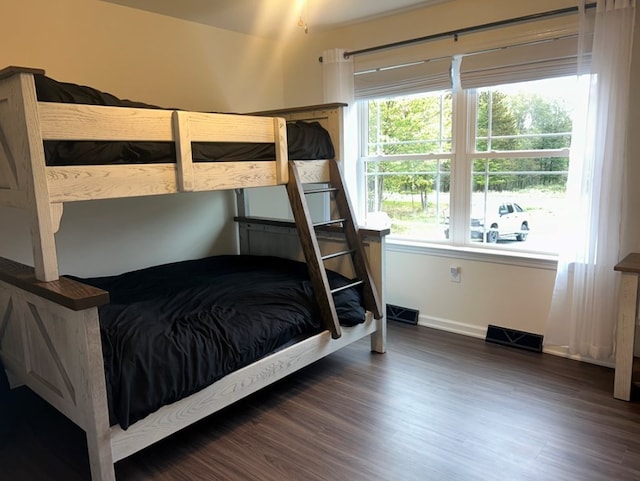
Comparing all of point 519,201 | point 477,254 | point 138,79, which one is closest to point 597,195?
point 519,201

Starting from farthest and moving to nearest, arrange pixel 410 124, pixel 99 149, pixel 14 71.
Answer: pixel 410 124 < pixel 99 149 < pixel 14 71

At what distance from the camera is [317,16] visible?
3.63m

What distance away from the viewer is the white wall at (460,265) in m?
2.95

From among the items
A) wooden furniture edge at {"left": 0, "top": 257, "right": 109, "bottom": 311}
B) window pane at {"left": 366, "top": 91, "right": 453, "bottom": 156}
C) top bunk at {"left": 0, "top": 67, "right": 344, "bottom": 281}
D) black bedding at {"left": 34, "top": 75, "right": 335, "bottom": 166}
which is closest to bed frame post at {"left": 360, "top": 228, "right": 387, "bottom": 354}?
black bedding at {"left": 34, "top": 75, "right": 335, "bottom": 166}

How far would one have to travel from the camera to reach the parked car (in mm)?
3346

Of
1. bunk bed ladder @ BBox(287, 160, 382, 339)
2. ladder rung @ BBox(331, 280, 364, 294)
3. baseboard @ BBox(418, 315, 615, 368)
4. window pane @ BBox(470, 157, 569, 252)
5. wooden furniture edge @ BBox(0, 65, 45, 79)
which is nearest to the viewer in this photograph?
wooden furniture edge @ BBox(0, 65, 45, 79)

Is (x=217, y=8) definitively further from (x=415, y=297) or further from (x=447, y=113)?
(x=415, y=297)

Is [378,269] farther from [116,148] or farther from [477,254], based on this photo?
[116,148]

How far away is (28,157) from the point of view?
176 centimetres

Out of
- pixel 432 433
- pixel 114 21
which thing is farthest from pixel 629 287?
pixel 114 21

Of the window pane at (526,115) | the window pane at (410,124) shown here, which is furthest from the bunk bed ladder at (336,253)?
the window pane at (526,115)

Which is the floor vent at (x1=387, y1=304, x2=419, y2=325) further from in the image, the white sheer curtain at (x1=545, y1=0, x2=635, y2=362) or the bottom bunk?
the white sheer curtain at (x1=545, y1=0, x2=635, y2=362)

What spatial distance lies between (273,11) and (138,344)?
2.61 meters

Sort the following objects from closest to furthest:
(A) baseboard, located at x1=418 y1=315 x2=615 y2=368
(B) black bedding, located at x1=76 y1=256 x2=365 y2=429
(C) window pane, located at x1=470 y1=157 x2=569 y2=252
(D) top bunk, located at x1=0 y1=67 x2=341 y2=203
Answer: (D) top bunk, located at x1=0 y1=67 x2=341 y2=203
(B) black bedding, located at x1=76 y1=256 x2=365 y2=429
(A) baseboard, located at x1=418 y1=315 x2=615 y2=368
(C) window pane, located at x1=470 y1=157 x2=569 y2=252
